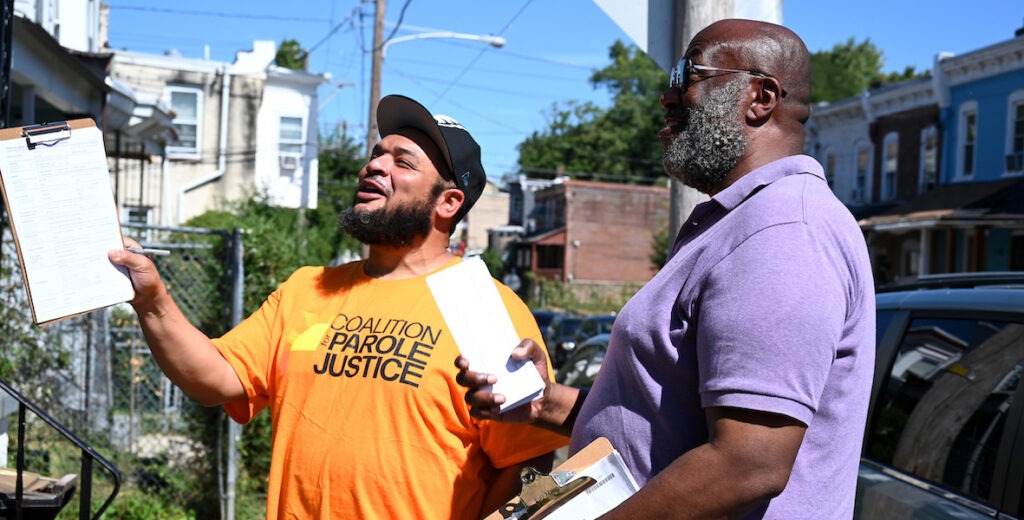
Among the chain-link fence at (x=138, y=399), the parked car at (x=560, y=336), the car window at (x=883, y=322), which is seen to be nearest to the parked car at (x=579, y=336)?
the parked car at (x=560, y=336)

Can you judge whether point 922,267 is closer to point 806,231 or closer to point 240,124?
point 240,124

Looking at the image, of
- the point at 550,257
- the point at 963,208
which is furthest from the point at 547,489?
the point at 550,257

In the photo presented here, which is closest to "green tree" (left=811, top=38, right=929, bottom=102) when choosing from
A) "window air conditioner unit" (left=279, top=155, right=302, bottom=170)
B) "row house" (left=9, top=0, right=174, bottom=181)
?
"window air conditioner unit" (left=279, top=155, right=302, bottom=170)

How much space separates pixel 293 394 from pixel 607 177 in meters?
64.8

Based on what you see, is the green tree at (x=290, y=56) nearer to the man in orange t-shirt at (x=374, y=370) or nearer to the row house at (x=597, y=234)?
the row house at (x=597, y=234)

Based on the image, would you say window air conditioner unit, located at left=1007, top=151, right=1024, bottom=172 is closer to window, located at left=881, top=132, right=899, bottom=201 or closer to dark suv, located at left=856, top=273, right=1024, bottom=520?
window, located at left=881, top=132, right=899, bottom=201

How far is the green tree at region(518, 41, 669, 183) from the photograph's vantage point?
66688 mm

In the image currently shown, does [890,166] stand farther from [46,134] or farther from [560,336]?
[46,134]

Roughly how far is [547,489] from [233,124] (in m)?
25.8

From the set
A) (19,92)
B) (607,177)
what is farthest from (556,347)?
(607,177)

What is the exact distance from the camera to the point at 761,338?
1556 mm

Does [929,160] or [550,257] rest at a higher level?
[929,160]

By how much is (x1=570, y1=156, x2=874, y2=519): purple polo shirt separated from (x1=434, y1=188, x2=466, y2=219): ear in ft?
3.60

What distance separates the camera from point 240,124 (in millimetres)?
26125
